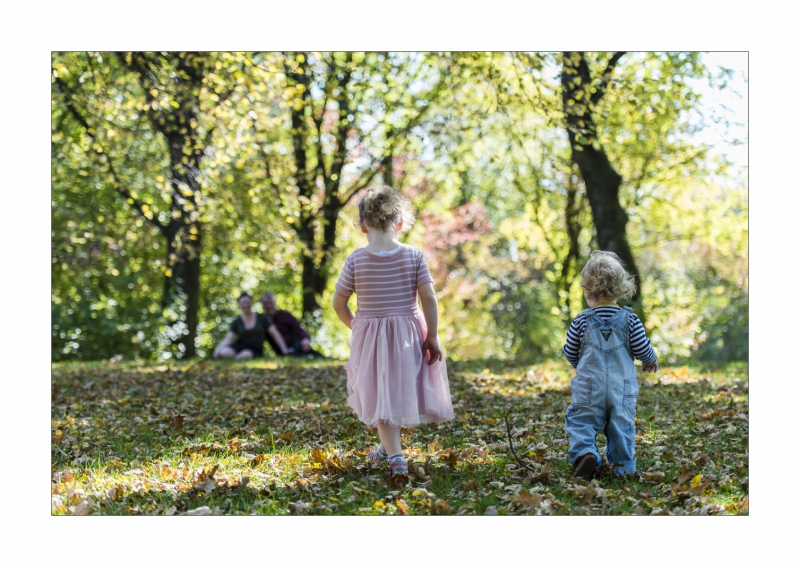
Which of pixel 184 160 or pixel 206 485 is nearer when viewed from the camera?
pixel 206 485

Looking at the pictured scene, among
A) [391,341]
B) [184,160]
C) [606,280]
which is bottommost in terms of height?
[391,341]

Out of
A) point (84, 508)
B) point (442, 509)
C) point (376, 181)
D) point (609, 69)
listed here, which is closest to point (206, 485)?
point (84, 508)

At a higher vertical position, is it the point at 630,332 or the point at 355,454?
the point at 630,332

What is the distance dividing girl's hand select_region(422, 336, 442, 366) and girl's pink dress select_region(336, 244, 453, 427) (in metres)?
0.04

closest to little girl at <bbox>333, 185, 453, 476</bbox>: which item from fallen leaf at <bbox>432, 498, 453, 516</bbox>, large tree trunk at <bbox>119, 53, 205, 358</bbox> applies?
fallen leaf at <bbox>432, 498, 453, 516</bbox>

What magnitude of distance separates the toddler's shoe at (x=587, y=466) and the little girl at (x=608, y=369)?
5 centimetres

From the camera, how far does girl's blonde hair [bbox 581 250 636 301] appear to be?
14.0 feet

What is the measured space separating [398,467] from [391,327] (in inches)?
32.8

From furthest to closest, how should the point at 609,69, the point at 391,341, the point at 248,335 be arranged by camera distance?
the point at 248,335, the point at 609,69, the point at 391,341

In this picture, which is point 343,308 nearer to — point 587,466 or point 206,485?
Result: point 206,485

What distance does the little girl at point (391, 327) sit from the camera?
4340mm

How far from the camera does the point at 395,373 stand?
14.4 ft

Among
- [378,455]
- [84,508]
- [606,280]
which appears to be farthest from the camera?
[378,455]

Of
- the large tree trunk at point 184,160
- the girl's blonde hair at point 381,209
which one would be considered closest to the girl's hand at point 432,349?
the girl's blonde hair at point 381,209
